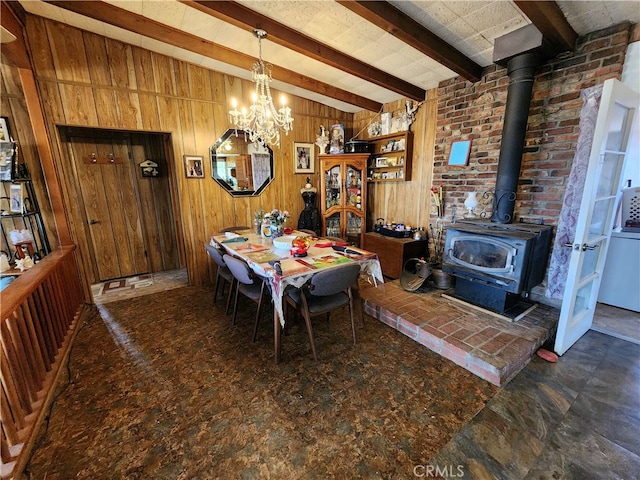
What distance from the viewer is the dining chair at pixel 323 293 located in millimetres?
2012

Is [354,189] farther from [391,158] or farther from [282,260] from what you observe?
[282,260]

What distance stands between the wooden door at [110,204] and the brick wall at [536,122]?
13.9 ft

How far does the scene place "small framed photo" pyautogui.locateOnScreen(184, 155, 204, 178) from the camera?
3445mm

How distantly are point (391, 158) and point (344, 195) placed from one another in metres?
0.88

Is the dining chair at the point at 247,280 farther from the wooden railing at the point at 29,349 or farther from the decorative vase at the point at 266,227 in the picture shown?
the wooden railing at the point at 29,349

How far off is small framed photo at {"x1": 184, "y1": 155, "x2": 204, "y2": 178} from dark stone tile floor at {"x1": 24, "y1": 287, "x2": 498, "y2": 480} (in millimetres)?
1911

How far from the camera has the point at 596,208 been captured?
2.07 meters

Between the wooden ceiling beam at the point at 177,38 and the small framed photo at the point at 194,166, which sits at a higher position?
the wooden ceiling beam at the point at 177,38

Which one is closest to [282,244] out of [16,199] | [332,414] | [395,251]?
[332,414]

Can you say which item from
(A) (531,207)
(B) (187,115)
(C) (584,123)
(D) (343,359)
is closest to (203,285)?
(B) (187,115)

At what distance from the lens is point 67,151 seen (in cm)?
341

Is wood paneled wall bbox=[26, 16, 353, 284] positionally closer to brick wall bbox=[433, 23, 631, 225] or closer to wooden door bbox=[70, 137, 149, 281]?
wooden door bbox=[70, 137, 149, 281]

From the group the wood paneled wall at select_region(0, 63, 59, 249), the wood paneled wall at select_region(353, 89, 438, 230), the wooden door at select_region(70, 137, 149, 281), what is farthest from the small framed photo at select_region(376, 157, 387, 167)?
the wood paneled wall at select_region(0, 63, 59, 249)

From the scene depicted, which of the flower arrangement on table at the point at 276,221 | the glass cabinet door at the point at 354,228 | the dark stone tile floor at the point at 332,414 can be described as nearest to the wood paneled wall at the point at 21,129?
the dark stone tile floor at the point at 332,414
